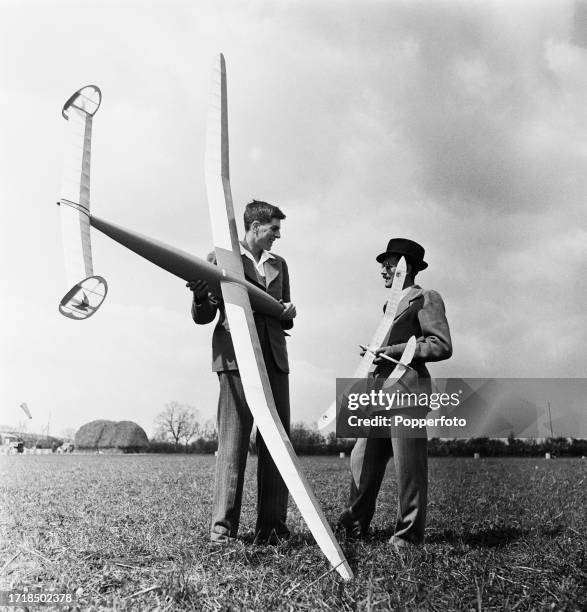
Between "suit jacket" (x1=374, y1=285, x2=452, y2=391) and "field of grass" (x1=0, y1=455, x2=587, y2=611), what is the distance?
1.12 m

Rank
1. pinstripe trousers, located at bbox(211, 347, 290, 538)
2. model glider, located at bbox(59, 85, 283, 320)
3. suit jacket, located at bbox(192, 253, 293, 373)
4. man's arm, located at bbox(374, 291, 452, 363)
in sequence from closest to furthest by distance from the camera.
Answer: model glider, located at bbox(59, 85, 283, 320) < pinstripe trousers, located at bbox(211, 347, 290, 538) < suit jacket, located at bbox(192, 253, 293, 373) < man's arm, located at bbox(374, 291, 452, 363)

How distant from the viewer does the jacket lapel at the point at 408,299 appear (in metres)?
4.50

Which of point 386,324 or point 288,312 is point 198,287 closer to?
point 288,312

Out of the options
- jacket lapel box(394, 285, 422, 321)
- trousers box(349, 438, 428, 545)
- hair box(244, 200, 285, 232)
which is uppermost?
hair box(244, 200, 285, 232)

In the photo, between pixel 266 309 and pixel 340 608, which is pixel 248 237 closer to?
pixel 266 309

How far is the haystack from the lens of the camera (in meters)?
24.8

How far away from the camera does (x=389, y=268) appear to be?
4.57 metres

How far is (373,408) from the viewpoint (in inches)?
170

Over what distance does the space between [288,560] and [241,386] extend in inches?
42.3

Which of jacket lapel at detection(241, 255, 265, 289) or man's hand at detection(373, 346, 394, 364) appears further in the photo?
man's hand at detection(373, 346, 394, 364)

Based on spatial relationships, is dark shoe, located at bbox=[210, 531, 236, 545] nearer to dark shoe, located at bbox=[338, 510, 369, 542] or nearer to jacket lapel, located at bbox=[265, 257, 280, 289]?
dark shoe, located at bbox=[338, 510, 369, 542]

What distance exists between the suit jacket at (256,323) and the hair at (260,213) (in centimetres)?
27

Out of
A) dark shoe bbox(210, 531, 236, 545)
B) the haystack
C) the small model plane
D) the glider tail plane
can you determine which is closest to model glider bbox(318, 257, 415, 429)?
the small model plane

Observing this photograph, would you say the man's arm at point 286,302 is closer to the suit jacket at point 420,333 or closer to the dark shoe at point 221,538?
the suit jacket at point 420,333
